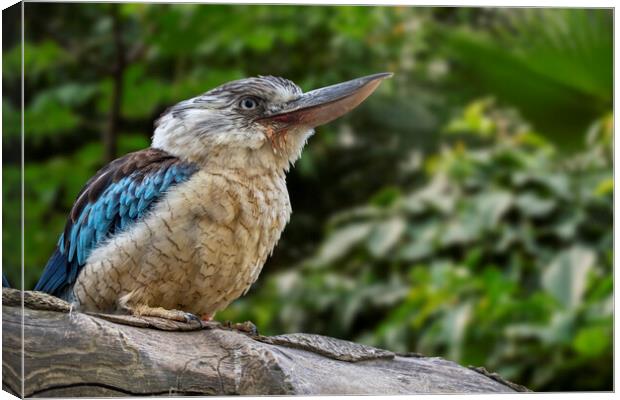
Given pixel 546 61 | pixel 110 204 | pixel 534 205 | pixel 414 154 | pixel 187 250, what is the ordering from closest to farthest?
pixel 187 250 → pixel 110 204 → pixel 546 61 → pixel 534 205 → pixel 414 154

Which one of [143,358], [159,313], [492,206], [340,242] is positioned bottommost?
[143,358]

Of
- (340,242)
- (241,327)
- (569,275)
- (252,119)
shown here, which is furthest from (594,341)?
(252,119)

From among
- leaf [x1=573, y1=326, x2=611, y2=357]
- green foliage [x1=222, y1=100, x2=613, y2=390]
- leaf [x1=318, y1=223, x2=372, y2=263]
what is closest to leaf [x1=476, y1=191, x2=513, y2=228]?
green foliage [x1=222, y1=100, x2=613, y2=390]

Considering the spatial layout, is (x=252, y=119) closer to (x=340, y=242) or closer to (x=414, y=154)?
(x=414, y=154)

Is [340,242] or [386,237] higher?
[386,237]

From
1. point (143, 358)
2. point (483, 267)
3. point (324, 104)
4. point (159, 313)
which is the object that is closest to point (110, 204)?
point (159, 313)

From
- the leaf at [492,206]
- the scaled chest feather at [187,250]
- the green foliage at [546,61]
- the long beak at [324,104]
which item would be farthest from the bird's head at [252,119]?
the leaf at [492,206]

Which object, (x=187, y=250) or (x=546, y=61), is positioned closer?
(x=187, y=250)

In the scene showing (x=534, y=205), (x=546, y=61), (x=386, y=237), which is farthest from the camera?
(x=386, y=237)
